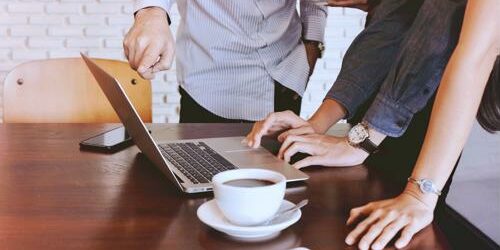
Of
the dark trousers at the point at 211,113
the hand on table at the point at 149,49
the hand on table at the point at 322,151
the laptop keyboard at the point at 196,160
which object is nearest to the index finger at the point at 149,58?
the hand on table at the point at 149,49

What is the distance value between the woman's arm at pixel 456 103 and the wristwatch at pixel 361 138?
0.26m

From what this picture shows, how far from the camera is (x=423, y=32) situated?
1.05 meters

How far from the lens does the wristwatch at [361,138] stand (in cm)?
115

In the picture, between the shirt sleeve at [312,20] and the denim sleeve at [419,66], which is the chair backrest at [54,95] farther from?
the denim sleeve at [419,66]

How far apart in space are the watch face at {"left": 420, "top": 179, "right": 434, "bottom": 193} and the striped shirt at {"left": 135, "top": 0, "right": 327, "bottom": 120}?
945 mm

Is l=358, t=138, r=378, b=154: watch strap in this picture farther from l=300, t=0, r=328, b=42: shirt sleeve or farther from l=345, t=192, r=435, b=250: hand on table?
l=300, t=0, r=328, b=42: shirt sleeve

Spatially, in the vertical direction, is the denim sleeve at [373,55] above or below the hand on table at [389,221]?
above

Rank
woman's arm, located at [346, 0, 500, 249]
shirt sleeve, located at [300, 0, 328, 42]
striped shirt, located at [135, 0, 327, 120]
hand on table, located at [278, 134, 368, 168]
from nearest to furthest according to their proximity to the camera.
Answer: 1. woman's arm, located at [346, 0, 500, 249]
2. hand on table, located at [278, 134, 368, 168]
3. striped shirt, located at [135, 0, 327, 120]
4. shirt sleeve, located at [300, 0, 328, 42]

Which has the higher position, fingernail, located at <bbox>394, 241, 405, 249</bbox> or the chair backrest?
fingernail, located at <bbox>394, 241, 405, 249</bbox>

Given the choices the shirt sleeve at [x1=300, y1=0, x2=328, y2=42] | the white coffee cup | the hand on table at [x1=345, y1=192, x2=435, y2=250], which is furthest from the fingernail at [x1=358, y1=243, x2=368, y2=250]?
the shirt sleeve at [x1=300, y1=0, x2=328, y2=42]

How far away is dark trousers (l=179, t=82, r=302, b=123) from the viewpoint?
1.79 m

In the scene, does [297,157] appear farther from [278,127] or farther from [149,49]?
[149,49]

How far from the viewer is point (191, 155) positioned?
1.14 m

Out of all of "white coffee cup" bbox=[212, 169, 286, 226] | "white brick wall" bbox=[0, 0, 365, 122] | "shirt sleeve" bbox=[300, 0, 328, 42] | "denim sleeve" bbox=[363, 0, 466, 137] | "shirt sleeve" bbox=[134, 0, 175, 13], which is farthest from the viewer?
"white brick wall" bbox=[0, 0, 365, 122]
